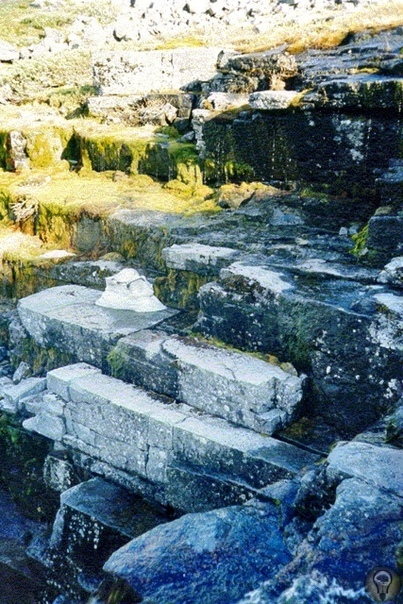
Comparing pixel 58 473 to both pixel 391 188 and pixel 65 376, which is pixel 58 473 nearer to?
pixel 65 376

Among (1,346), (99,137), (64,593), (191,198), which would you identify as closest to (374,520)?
(64,593)

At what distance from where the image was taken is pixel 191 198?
717cm

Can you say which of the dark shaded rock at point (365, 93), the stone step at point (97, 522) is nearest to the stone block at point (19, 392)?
the stone step at point (97, 522)

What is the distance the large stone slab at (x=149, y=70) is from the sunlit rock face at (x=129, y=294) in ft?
17.0

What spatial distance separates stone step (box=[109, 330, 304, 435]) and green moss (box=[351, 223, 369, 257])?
1.30 meters

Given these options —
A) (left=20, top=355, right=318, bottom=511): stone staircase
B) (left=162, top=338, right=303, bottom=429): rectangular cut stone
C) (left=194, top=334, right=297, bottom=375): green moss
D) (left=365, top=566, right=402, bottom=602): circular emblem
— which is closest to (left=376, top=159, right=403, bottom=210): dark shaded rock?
(left=194, top=334, right=297, bottom=375): green moss

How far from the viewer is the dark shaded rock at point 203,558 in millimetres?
2244

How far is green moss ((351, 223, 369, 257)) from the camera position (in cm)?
486

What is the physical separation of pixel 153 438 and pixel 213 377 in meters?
0.57

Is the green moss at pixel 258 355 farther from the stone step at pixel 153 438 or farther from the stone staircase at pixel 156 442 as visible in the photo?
the stone step at pixel 153 438

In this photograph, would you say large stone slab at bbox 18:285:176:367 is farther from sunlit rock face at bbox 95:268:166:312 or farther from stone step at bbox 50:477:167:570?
stone step at bbox 50:477:167:570

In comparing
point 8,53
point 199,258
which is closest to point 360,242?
point 199,258

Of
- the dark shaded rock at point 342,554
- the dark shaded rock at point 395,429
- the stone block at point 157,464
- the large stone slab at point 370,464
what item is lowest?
the stone block at point 157,464

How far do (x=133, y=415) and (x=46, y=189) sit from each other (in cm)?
449
